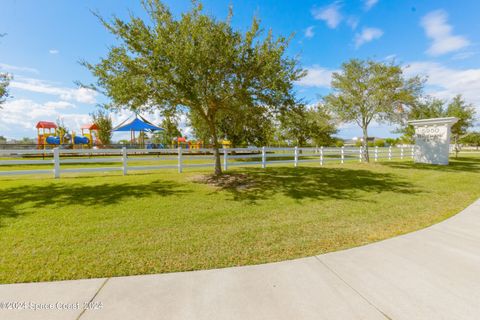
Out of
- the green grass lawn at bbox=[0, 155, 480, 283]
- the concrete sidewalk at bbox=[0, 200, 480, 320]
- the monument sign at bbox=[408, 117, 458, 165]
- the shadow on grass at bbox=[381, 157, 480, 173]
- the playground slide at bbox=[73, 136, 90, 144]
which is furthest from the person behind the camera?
the playground slide at bbox=[73, 136, 90, 144]

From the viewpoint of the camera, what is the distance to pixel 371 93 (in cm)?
1603

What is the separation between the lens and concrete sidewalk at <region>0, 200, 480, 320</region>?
2.23 metres

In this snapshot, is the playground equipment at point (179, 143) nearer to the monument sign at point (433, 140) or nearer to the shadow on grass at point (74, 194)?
the shadow on grass at point (74, 194)

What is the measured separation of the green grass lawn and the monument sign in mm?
10097

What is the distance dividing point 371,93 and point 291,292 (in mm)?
17268

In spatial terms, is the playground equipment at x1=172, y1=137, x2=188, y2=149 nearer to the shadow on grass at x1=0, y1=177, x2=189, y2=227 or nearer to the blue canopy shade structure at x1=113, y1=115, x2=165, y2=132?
the blue canopy shade structure at x1=113, y1=115, x2=165, y2=132

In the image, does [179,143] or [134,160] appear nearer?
[134,160]

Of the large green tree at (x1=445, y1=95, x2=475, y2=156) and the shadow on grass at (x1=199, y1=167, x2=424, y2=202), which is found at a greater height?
the large green tree at (x1=445, y1=95, x2=475, y2=156)

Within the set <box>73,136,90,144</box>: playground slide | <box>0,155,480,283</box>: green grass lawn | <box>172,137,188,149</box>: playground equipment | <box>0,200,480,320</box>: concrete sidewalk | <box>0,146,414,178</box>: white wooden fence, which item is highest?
<box>73,136,90,144</box>: playground slide

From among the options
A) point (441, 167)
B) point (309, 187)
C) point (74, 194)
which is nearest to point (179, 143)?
point (74, 194)

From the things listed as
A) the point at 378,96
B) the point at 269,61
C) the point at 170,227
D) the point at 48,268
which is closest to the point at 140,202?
the point at 170,227

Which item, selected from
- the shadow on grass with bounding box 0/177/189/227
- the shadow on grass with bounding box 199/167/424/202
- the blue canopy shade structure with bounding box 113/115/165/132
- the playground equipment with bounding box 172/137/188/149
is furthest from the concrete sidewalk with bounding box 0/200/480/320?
the playground equipment with bounding box 172/137/188/149

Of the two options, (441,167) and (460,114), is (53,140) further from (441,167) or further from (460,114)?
(460,114)

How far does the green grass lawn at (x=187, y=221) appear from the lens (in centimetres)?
325
